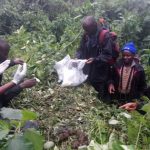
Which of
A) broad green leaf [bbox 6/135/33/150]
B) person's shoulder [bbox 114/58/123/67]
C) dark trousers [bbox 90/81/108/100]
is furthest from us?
dark trousers [bbox 90/81/108/100]

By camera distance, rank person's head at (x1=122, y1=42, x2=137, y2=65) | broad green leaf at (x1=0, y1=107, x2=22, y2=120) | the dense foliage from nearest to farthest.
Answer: broad green leaf at (x1=0, y1=107, x2=22, y2=120), the dense foliage, person's head at (x1=122, y1=42, x2=137, y2=65)

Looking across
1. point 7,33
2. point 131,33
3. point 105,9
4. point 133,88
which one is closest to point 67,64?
point 133,88

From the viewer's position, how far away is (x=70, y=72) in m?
4.99

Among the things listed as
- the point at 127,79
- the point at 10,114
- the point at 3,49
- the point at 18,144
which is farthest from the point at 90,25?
the point at 18,144

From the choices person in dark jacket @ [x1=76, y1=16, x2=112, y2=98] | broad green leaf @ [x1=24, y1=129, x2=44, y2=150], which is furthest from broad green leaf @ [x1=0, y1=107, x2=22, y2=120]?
person in dark jacket @ [x1=76, y1=16, x2=112, y2=98]

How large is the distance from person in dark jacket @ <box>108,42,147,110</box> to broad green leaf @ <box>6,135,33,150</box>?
2.34 meters

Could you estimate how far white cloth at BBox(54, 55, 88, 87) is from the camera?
488cm

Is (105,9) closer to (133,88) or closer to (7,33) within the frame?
(7,33)

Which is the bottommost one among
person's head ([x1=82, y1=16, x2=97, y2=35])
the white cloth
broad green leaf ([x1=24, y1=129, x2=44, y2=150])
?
the white cloth

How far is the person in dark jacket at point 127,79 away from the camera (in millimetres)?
4383

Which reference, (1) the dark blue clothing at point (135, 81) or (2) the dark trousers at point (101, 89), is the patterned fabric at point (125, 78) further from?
(2) the dark trousers at point (101, 89)

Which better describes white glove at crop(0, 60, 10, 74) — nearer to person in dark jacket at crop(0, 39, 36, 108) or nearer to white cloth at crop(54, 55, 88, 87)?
person in dark jacket at crop(0, 39, 36, 108)

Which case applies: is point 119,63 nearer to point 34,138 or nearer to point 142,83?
point 142,83

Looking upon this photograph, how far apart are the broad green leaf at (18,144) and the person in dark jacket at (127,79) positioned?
2344mm
